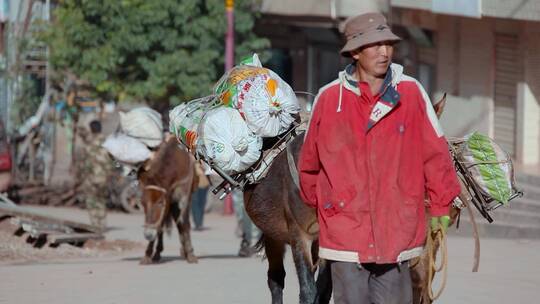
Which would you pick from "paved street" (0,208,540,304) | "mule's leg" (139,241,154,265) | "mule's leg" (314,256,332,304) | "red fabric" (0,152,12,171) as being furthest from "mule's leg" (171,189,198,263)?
"mule's leg" (314,256,332,304)

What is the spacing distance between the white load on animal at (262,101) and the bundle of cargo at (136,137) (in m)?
5.60

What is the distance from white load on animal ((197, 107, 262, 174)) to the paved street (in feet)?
7.91

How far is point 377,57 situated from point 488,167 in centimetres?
248

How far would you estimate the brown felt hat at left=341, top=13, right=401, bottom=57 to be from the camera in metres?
6.25

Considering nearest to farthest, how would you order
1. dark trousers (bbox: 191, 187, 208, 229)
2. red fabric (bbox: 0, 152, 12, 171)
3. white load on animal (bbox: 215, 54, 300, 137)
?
white load on animal (bbox: 215, 54, 300, 137) → red fabric (bbox: 0, 152, 12, 171) → dark trousers (bbox: 191, 187, 208, 229)

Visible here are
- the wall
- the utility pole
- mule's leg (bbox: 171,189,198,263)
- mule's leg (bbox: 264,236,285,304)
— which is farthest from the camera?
the utility pole

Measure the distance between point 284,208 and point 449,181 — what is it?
2694 mm

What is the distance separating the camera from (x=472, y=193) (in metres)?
8.62

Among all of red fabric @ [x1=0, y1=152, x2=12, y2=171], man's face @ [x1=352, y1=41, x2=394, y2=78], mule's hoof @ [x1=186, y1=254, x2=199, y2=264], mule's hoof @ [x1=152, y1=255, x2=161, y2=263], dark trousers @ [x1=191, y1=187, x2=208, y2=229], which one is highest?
man's face @ [x1=352, y1=41, x2=394, y2=78]

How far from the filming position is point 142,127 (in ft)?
48.5

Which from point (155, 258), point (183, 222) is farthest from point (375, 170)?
point (183, 222)

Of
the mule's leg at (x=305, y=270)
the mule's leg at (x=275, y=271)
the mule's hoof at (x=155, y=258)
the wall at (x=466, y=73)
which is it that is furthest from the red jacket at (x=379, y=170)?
the wall at (x=466, y=73)

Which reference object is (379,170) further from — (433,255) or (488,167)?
(488,167)

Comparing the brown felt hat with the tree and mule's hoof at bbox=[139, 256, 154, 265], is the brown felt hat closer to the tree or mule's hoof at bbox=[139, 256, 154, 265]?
mule's hoof at bbox=[139, 256, 154, 265]
